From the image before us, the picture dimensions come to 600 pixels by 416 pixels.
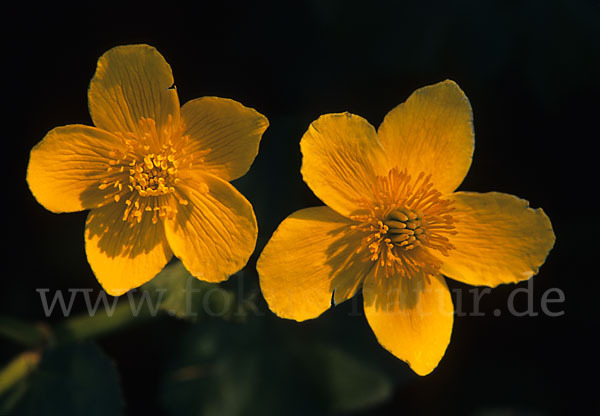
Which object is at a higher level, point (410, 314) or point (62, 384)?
point (410, 314)

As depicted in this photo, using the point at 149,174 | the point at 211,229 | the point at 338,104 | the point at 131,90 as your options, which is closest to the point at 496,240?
the point at 211,229

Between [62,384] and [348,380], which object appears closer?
[62,384]

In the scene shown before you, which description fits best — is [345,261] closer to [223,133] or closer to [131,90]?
[223,133]

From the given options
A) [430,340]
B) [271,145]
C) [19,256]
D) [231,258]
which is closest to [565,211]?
[430,340]

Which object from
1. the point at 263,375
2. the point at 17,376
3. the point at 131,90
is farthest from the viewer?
the point at 263,375

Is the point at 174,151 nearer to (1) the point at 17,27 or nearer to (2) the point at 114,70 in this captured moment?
(2) the point at 114,70

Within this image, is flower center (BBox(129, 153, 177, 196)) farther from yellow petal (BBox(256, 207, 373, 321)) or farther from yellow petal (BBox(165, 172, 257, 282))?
yellow petal (BBox(256, 207, 373, 321))

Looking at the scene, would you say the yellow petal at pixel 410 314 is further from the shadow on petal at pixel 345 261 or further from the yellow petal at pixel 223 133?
the yellow petal at pixel 223 133
